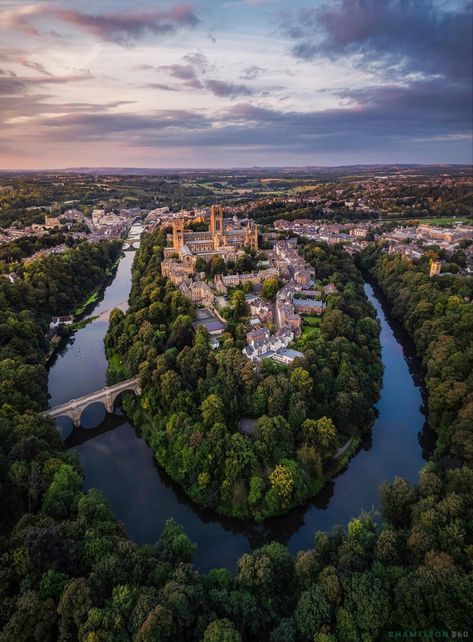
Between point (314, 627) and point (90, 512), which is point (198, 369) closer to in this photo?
point (90, 512)

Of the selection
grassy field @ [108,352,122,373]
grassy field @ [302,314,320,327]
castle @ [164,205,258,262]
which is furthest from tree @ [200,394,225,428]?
castle @ [164,205,258,262]

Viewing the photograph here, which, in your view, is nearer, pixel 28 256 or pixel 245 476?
pixel 245 476

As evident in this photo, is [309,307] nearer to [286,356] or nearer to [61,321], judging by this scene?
[286,356]

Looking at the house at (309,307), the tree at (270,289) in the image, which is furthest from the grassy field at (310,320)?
the tree at (270,289)

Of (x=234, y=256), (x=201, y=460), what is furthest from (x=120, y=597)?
(x=234, y=256)

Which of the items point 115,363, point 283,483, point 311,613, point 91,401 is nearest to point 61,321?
point 115,363

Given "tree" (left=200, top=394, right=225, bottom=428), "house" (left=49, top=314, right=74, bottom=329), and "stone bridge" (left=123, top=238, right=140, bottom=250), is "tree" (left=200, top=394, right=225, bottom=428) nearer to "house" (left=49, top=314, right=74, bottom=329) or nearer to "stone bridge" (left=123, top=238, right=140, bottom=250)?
"house" (left=49, top=314, right=74, bottom=329)
